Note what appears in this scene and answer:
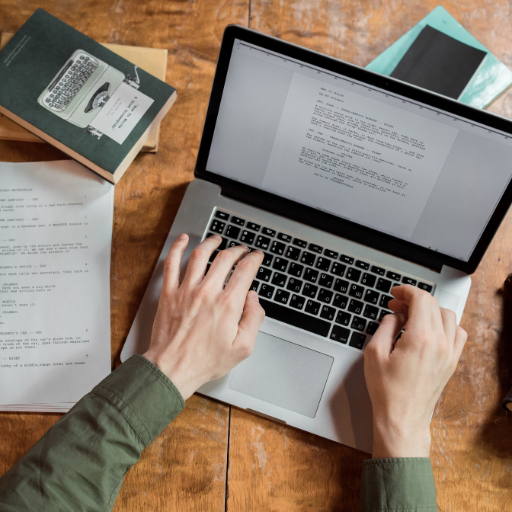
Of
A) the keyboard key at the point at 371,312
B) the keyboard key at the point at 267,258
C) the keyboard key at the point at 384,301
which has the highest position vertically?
the keyboard key at the point at 267,258

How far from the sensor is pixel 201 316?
1.94ft

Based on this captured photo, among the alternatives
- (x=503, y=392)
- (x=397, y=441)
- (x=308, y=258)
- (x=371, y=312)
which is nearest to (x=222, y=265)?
(x=308, y=258)

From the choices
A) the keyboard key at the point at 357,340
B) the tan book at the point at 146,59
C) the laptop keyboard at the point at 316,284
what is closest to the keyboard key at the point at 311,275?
the laptop keyboard at the point at 316,284

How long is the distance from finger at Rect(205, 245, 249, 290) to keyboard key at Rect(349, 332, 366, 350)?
213 millimetres

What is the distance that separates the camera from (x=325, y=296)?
65cm

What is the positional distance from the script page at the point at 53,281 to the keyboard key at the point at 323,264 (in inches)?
13.4

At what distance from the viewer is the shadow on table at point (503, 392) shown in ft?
2.13

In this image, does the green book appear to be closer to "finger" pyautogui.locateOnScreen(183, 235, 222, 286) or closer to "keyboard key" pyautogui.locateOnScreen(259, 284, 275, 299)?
"finger" pyautogui.locateOnScreen(183, 235, 222, 286)

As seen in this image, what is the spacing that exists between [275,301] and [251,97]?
0.98ft

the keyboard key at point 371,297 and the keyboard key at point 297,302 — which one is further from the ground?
the keyboard key at point 371,297

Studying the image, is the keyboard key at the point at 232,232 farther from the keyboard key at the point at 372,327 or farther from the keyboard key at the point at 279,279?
the keyboard key at the point at 372,327

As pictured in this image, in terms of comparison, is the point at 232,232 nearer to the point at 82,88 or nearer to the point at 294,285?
the point at 294,285

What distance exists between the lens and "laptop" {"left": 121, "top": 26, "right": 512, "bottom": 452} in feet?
1.78

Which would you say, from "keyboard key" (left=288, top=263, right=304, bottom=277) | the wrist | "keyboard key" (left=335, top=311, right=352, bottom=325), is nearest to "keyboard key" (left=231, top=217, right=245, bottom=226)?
"keyboard key" (left=288, top=263, right=304, bottom=277)
